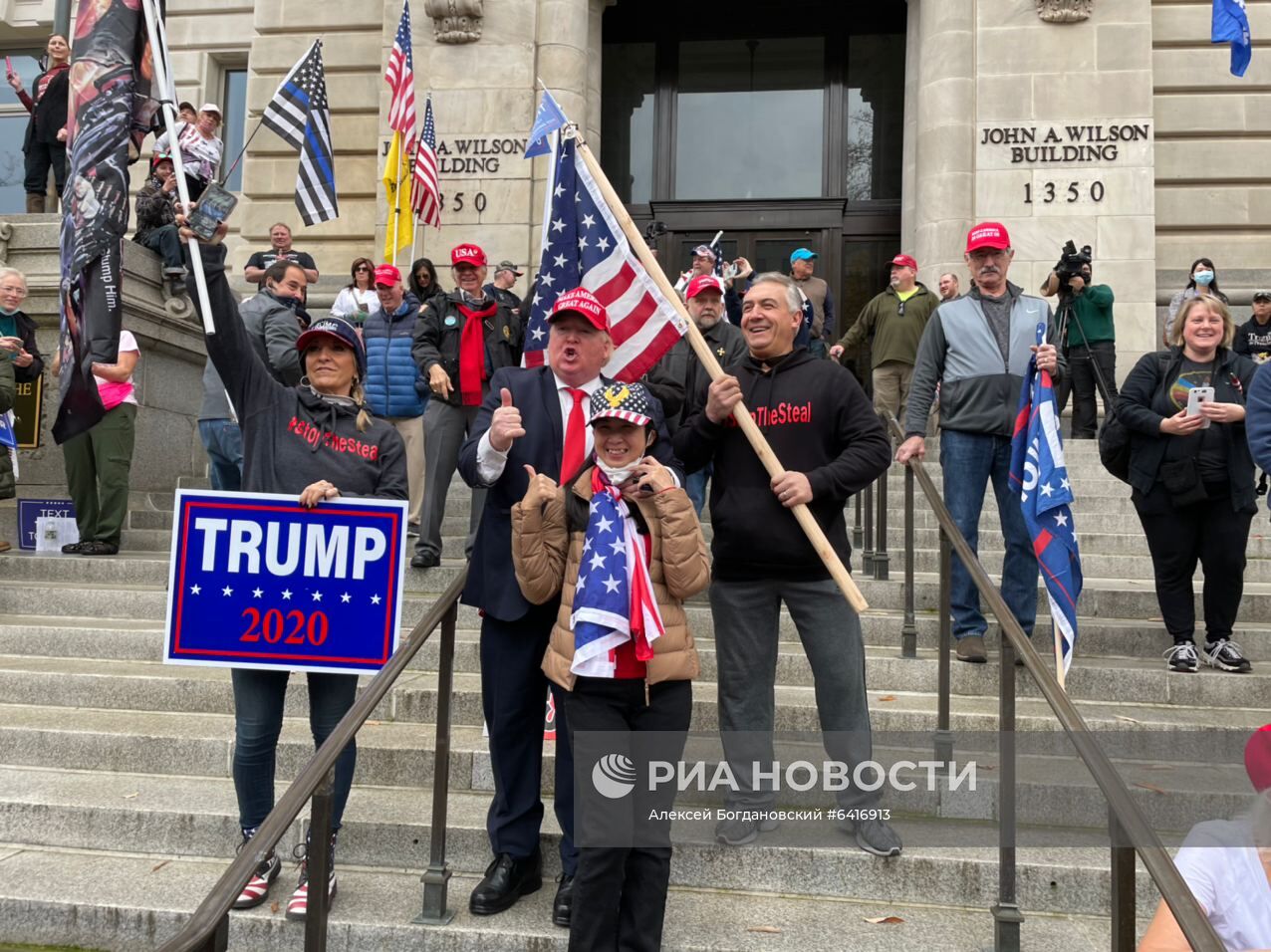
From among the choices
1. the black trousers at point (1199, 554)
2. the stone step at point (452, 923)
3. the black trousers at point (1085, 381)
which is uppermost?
the black trousers at point (1085, 381)

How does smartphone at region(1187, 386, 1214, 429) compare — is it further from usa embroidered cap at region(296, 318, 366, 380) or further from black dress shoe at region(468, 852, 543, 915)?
usa embroidered cap at region(296, 318, 366, 380)

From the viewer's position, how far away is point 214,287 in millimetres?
3816

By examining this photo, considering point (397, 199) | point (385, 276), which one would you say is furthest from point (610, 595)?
point (397, 199)

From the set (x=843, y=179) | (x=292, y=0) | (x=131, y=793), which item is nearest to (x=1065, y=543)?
(x=131, y=793)

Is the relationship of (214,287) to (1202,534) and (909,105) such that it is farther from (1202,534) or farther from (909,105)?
(909,105)

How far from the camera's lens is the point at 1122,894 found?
2.83m

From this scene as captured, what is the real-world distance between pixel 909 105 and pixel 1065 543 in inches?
391

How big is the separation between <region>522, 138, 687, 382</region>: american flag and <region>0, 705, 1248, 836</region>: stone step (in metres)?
1.82

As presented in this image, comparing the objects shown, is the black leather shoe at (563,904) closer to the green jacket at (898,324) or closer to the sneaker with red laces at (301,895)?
the sneaker with red laces at (301,895)

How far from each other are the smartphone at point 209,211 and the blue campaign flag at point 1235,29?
1101cm

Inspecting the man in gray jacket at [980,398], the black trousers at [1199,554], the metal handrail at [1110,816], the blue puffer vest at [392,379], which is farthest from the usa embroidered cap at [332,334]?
the black trousers at [1199,554]

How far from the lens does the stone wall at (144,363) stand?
9289 mm

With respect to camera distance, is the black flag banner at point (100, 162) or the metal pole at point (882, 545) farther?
the metal pole at point (882, 545)

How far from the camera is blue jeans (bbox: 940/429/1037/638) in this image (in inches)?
224
